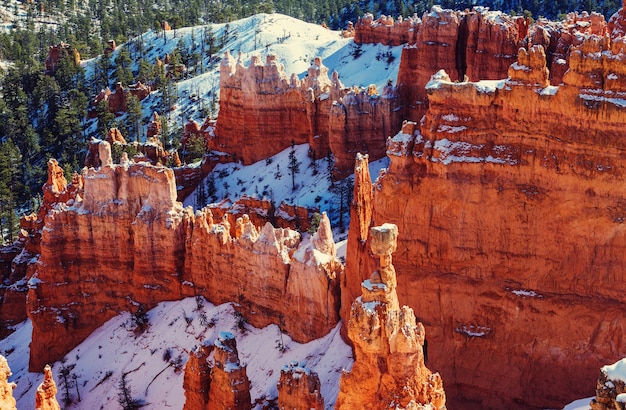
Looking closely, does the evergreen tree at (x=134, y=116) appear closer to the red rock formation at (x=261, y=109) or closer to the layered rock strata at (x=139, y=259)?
the red rock formation at (x=261, y=109)

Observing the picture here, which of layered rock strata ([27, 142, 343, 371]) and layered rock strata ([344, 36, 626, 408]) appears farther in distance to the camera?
layered rock strata ([27, 142, 343, 371])

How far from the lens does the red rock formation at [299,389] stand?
2886 cm

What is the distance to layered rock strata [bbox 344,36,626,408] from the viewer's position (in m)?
26.2

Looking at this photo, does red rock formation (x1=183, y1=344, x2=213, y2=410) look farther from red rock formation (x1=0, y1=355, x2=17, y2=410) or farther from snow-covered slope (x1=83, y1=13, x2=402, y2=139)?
snow-covered slope (x1=83, y1=13, x2=402, y2=139)

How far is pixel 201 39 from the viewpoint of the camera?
448ft

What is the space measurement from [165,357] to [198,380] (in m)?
7.36

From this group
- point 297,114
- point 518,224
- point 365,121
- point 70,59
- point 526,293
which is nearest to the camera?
point 518,224

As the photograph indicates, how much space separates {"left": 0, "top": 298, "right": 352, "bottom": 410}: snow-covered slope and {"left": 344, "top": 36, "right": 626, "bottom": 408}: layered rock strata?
5.90 metres

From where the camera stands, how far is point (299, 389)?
29.0m

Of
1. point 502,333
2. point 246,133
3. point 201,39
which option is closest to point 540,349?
point 502,333

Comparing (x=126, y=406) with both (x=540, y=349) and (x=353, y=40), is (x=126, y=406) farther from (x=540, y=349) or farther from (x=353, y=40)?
(x=353, y=40)

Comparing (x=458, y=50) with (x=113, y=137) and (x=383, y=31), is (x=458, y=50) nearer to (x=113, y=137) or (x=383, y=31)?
(x=113, y=137)


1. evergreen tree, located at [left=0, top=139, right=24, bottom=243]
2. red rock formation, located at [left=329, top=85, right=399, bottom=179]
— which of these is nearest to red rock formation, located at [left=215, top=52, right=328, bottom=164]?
red rock formation, located at [left=329, top=85, right=399, bottom=179]

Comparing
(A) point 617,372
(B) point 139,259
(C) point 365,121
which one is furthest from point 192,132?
(A) point 617,372
